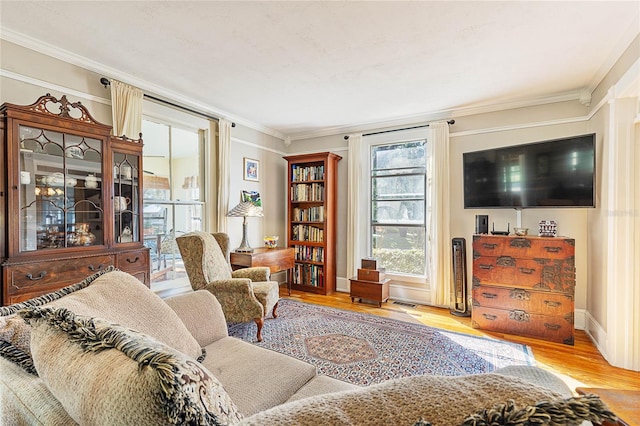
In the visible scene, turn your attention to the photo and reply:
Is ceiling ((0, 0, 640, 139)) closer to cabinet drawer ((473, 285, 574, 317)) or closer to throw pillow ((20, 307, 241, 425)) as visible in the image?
throw pillow ((20, 307, 241, 425))

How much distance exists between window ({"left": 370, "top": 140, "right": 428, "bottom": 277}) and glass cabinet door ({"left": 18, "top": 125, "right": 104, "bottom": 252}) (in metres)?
3.29

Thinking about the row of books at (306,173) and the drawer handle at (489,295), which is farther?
the row of books at (306,173)

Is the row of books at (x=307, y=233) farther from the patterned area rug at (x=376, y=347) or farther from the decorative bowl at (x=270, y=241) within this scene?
the patterned area rug at (x=376, y=347)

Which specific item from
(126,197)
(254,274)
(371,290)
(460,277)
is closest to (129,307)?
(126,197)

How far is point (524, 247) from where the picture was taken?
2885 millimetres

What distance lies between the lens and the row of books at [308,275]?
445 cm

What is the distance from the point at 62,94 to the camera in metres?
2.40

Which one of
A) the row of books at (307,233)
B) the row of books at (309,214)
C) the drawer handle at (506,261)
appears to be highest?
the row of books at (309,214)

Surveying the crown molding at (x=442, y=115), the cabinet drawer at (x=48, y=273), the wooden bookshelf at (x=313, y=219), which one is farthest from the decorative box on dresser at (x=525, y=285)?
the cabinet drawer at (x=48, y=273)

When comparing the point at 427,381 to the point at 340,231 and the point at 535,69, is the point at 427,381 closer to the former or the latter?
the point at 535,69

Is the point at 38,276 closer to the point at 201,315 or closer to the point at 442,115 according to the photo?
the point at 201,315

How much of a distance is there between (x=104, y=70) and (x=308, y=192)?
2.81 m

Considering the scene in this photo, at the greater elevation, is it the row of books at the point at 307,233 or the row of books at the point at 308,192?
the row of books at the point at 308,192

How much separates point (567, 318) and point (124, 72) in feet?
15.5
